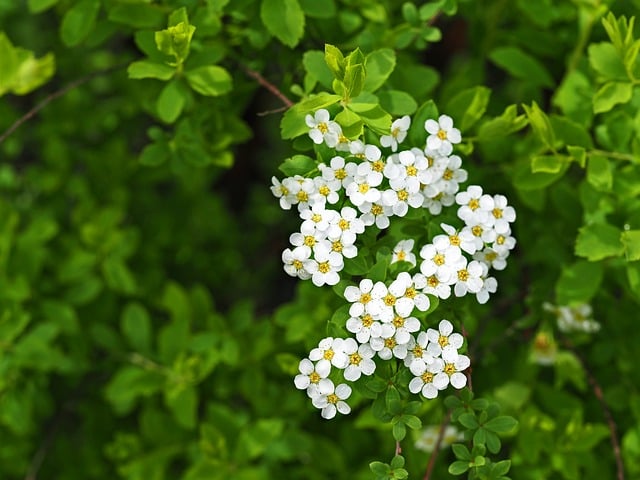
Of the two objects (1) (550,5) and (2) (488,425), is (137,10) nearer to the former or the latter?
(1) (550,5)

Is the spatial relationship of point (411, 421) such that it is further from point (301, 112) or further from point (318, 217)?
point (301, 112)

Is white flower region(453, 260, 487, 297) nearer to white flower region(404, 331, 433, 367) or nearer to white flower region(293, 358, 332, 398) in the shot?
white flower region(404, 331, 433, 367)

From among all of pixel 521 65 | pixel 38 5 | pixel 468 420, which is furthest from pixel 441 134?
pixel 38 5

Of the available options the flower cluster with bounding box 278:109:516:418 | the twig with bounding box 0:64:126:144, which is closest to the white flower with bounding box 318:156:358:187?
the flower cluster with bounding box 278:109:516:418

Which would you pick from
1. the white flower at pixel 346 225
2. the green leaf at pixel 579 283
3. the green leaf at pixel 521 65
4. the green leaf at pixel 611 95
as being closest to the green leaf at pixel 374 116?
the white flower at pixel 346 225

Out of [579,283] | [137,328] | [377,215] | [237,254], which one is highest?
[377,215]

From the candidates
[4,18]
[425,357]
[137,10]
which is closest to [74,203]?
[4,18]
